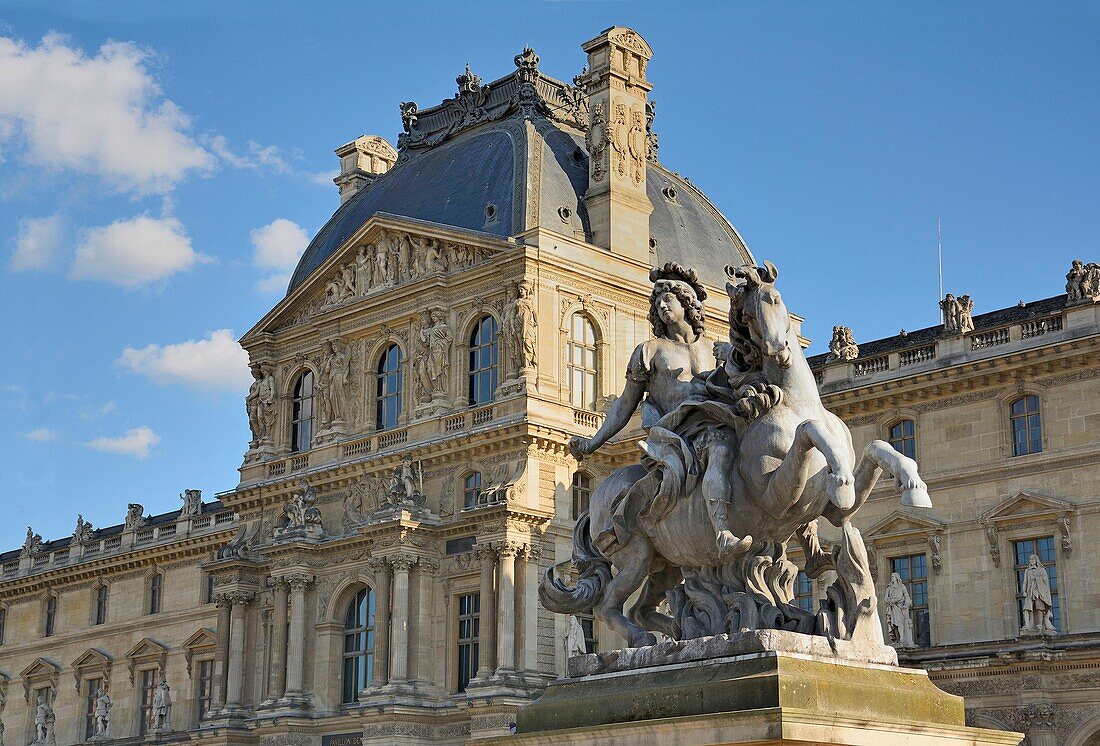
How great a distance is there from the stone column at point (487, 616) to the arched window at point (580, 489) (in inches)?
122

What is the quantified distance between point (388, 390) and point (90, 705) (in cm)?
2251

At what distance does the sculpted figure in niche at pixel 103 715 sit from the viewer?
6066 cm

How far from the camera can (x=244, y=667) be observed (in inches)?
1970

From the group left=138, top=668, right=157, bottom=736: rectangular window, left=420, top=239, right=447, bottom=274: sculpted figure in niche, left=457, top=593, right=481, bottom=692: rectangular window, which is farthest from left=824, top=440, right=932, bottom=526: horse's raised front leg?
left=138, top=668, right=157, bottom=736: rectangular window

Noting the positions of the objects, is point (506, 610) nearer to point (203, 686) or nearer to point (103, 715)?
point (203, 686)

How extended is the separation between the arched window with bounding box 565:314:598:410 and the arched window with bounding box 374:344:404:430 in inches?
211

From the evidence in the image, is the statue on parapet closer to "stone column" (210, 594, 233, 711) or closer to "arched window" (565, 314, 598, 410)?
"stone column" (210, 594, 233, 711)

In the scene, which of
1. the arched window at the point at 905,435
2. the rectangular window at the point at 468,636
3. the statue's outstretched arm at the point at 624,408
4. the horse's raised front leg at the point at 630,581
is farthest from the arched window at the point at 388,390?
the horse's raised front leg at the point at 630,581

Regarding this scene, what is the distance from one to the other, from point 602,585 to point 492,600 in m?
32.8

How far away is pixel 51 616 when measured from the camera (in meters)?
66.5

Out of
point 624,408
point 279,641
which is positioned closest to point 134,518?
point 279,641

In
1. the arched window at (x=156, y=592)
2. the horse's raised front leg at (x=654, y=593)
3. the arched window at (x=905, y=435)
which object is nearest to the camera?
the horse's raised front leg at (x=654, y=593)

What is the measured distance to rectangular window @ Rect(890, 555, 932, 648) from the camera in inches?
1481

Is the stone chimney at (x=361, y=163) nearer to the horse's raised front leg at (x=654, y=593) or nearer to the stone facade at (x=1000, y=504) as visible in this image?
the stone facade at (x=1000, y=504)
